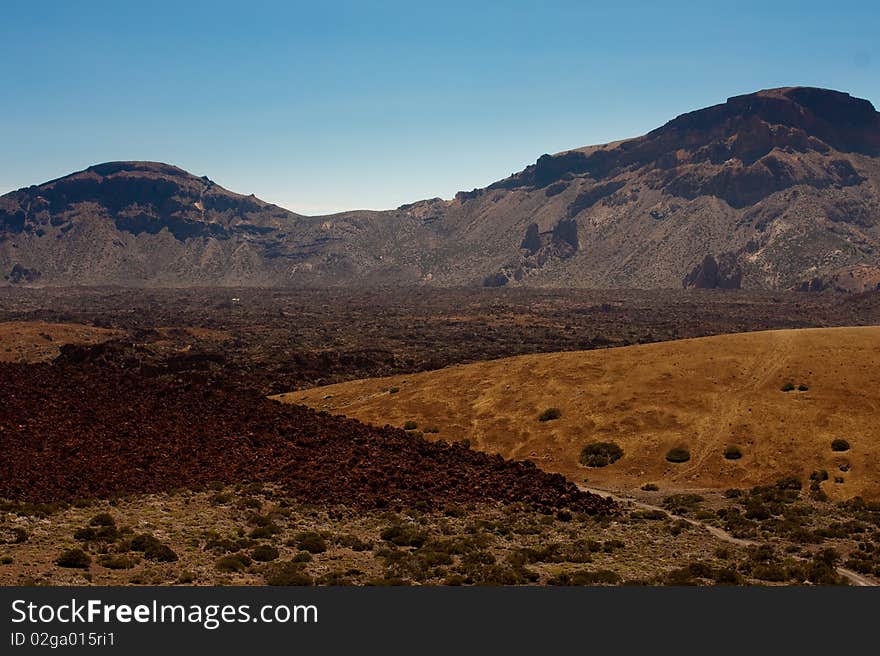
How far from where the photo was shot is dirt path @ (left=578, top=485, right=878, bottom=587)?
26.8m

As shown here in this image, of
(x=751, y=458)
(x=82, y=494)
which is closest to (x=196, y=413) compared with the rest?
(x=82, y=494)

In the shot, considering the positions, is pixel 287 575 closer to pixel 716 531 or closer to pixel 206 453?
pixel 206 453

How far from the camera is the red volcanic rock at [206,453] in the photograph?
114 ft

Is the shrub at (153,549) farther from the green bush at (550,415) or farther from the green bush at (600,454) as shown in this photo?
the green bush at (550,415)

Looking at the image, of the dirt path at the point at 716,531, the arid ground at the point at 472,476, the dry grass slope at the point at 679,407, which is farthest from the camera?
the dry grass slope at the point at 679,407

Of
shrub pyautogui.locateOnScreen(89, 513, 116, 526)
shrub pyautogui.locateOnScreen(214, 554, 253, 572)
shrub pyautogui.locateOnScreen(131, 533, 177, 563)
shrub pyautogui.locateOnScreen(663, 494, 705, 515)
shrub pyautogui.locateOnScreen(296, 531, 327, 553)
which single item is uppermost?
shrub pyautogui.locateOnScreen(89, 513, 116, 526)

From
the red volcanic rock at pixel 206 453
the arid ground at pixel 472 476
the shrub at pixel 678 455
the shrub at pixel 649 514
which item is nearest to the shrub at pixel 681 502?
the arid ground at pixel 472 476

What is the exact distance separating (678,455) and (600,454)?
5.25m

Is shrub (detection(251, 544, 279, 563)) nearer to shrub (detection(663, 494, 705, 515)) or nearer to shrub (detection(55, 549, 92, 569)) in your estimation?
shrub (detection(55, 549, 92, 569))

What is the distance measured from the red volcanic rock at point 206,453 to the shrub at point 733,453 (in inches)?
552

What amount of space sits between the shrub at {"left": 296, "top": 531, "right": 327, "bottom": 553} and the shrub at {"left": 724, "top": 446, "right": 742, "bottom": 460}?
1234 inches

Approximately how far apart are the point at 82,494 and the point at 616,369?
4564cm

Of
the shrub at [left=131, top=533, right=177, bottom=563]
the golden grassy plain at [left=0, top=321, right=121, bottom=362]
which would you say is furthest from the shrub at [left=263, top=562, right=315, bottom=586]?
the golden grassy plain at [left=0, top=321, right=121, bottom=362]

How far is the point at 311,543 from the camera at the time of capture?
92.5ft
